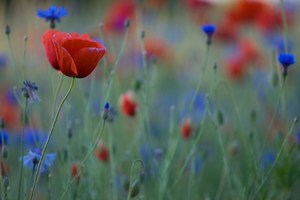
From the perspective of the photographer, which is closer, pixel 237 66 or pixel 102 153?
pixel 102 153

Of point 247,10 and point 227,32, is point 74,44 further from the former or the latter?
point 227,32

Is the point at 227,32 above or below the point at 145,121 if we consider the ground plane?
above

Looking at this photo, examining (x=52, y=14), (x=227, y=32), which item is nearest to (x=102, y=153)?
(x=52, y=14)

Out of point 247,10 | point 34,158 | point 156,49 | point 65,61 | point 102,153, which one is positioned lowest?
point 102,153

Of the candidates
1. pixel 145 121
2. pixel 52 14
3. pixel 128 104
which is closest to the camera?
pixel 52 14

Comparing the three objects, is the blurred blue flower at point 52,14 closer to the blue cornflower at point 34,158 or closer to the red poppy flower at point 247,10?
the blue cornflower at point 34,158

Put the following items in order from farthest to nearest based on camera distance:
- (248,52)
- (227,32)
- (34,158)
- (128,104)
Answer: (227,32)
(248,52)
(128,104)
(34,158)

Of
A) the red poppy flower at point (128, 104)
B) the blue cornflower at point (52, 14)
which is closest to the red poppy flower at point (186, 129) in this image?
the red poppy flower at point (128, 104)

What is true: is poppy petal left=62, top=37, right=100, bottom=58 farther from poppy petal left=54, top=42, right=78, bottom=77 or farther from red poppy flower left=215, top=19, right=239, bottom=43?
red poppy flower left=215, top=19, right=239, bottom=43

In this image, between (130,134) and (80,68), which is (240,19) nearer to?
(130,134)

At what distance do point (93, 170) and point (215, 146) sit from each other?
1330 millimetres

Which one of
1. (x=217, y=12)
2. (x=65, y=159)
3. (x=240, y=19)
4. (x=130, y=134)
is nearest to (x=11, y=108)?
(x=130, y=134)

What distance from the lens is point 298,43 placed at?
448 cm

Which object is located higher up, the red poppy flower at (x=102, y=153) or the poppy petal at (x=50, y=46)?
the poppy petal at (x=50, y=46)
